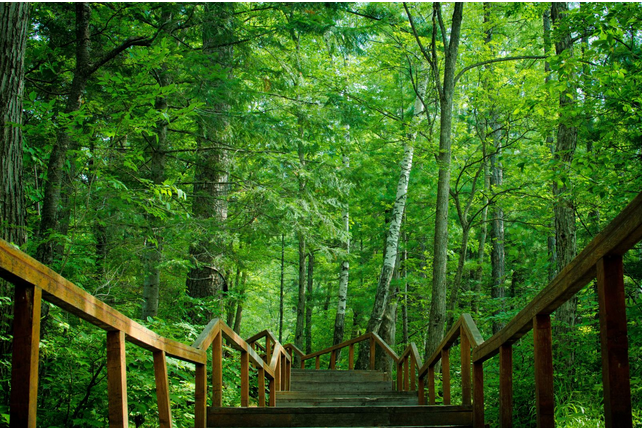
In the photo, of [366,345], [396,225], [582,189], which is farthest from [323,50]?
[582,189]

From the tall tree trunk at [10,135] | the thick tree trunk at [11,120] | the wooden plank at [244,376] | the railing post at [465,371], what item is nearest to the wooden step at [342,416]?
the railing post at [465,371]

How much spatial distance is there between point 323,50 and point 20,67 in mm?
14637

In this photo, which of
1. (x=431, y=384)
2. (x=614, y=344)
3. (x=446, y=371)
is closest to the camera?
(x=614, y=344)

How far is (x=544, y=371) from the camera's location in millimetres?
2861

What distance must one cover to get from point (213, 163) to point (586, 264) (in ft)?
28.0

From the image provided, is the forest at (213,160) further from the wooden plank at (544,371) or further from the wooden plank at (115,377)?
the wooden plank at (544,371)

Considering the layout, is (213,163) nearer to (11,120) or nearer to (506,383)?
(11,120)

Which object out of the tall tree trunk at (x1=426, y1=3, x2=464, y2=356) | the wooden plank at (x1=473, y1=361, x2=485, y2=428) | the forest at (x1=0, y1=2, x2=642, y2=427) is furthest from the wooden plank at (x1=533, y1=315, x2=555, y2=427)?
the tall tree trunk at (x1=426, y1=3, x2=464, y2=356)

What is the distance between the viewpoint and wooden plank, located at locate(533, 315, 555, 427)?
2820mm

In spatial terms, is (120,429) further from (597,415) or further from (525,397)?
(525,397)

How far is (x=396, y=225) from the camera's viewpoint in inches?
484

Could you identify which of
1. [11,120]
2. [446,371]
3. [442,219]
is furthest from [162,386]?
[442,219]

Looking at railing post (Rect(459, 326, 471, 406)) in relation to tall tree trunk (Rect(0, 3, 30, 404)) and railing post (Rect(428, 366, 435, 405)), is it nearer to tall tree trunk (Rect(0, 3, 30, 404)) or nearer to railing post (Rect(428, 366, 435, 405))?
railing post (Rect(428, 366, 435, 405))

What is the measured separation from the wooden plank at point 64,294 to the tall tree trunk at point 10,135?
251cm
